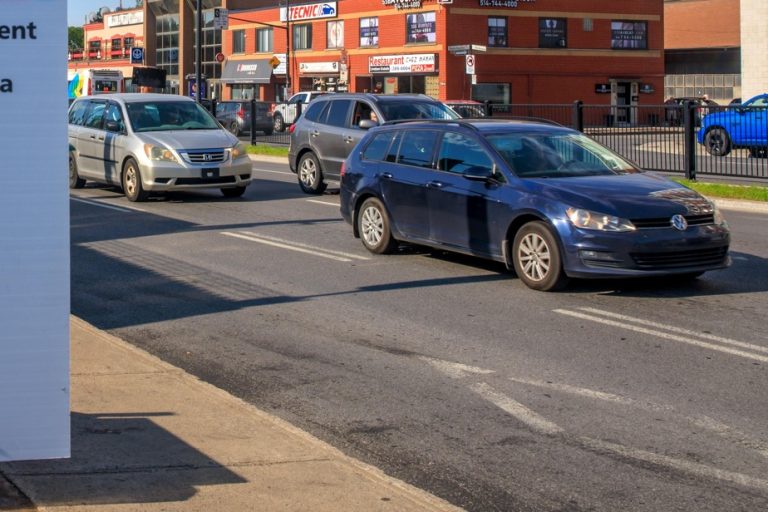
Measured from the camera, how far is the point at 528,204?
35.6ft

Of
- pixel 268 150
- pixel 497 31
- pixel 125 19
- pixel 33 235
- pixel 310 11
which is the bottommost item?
pixel 33 235

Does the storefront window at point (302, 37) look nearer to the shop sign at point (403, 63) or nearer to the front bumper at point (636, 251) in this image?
the shop sign at point (403, 63)

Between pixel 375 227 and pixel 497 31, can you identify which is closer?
pixel 375 227

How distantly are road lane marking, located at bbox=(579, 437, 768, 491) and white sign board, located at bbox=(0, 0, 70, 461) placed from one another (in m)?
3.00

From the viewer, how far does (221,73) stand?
7919cm

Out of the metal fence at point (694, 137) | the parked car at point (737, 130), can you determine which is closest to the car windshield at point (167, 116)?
the metal fence at point (694, 137)

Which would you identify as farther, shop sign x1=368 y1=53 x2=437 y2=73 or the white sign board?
shop sign x1=368 y1=53 x2=437 y2=73

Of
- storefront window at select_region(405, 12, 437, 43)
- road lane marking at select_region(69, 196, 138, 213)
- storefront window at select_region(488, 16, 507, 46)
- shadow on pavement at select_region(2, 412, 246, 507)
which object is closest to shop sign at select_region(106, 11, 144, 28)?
storefront window at select_region(405, 12, 437, 43)

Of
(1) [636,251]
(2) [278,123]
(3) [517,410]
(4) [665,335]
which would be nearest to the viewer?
(3) [517,410]

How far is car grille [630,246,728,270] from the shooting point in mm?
10234

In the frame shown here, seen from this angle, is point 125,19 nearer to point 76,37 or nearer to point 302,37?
point 302,37

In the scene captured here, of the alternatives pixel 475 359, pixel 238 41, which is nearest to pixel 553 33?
pixel 238 41

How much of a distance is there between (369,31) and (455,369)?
2261 inches

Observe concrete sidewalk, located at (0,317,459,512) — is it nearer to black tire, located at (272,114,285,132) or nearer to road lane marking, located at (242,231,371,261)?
road lane marking, located at (242,231,371,261)
